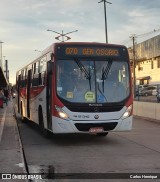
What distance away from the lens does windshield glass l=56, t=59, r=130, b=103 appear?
12797 mm

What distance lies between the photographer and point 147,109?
24.2 m

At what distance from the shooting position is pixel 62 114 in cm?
1259

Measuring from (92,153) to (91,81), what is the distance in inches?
99.4

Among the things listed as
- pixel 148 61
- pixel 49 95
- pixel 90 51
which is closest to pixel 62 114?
pixel 49 95

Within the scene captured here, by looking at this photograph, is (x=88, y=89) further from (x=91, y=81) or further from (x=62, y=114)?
(x=62, y=114)

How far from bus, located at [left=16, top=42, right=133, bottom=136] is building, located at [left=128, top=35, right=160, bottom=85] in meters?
62.3

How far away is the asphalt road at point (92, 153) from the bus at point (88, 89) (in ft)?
1.83

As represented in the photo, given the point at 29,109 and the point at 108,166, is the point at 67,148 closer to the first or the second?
the point at 108,166

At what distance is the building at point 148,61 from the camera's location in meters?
76.9

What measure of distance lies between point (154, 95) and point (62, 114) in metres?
11.5

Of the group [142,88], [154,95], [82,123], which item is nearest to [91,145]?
[82,123]

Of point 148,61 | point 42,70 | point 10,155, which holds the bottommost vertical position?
point 10,155

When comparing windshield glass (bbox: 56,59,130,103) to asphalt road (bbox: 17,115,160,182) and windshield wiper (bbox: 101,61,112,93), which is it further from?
asphalt road (bbox: 17,115,160,182)

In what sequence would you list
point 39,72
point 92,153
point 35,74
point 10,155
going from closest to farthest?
point 10,155
point 92,153
point 39,72
point 35,74
